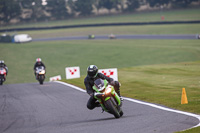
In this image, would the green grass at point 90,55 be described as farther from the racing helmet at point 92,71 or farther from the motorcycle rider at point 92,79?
the racing helmet at point 92,71

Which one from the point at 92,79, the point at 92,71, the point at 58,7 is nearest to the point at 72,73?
the point at 92,79

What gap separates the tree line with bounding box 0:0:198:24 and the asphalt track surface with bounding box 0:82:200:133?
3067 inches

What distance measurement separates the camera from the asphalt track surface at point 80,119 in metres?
8.18

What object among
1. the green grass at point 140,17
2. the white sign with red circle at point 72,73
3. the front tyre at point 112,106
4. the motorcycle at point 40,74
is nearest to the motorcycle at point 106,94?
the front tyre at point 112,106

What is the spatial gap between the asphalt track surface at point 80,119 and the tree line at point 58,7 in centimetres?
7791

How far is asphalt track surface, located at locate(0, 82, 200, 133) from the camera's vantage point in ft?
26.8

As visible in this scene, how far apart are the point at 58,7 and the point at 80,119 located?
90233 mm

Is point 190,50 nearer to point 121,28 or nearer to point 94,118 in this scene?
point 121,28

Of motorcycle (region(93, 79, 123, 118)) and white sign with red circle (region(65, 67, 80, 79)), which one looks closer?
motorcycle (region(93, 79, 123, 118))

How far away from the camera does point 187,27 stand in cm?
6412

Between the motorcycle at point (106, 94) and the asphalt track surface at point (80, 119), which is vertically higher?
the motorcycle at point (106, 94)

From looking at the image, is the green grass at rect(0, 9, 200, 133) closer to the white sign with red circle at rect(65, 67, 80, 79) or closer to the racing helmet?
the white sign with red circle at rect(65, 67, 80, 79)

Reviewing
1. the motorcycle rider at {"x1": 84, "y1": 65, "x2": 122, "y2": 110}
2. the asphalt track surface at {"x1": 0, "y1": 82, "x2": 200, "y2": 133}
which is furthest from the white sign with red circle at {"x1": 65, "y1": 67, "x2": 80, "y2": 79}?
the motorcycle rider at {"x1": 84, "y1": 65, "x2": 122, "y2": 110}

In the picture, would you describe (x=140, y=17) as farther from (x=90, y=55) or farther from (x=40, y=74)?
(x=40, y=74)
